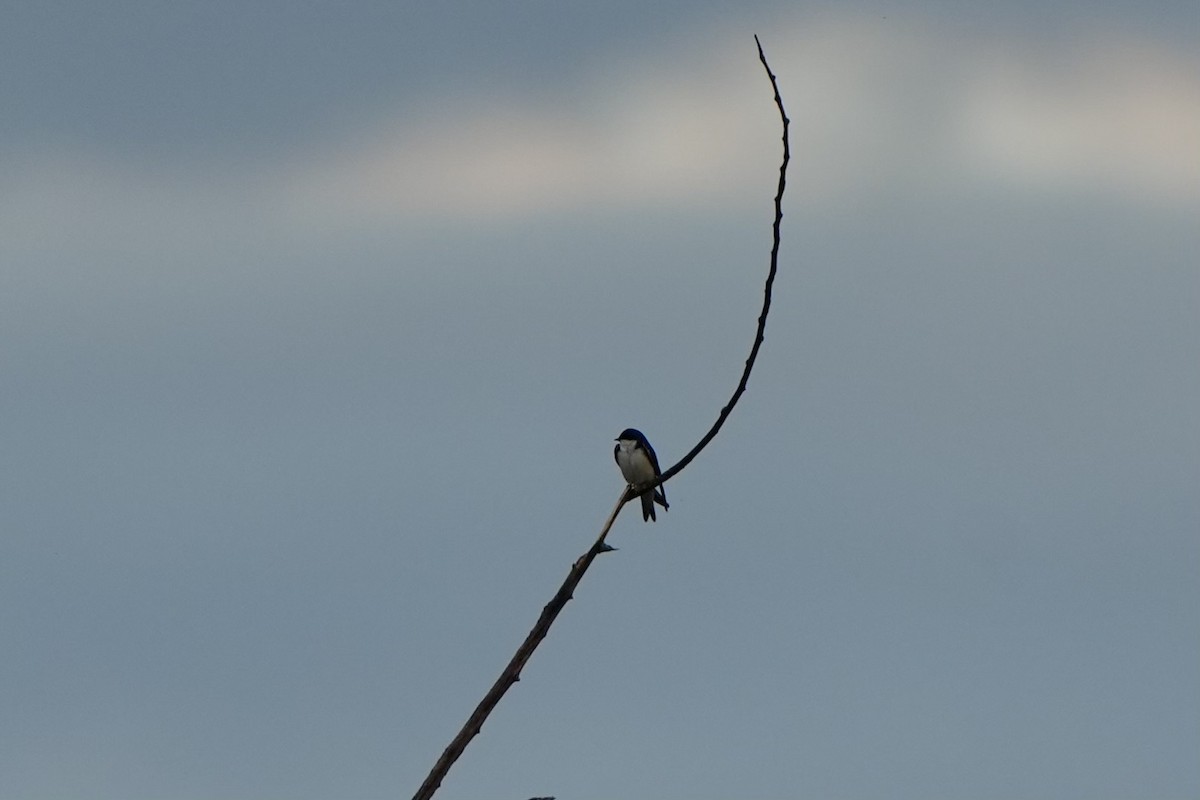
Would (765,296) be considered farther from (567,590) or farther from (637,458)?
(637,458)

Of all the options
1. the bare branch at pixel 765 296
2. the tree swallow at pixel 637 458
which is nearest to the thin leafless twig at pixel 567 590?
the bare branch at pixel 765 296

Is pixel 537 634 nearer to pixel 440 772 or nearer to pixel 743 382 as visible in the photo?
pixel 440 772

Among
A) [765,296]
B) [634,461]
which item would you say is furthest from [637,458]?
[765,296]

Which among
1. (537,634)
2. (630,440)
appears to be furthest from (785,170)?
(630,440)

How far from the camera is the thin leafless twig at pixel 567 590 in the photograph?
5941 millimetres

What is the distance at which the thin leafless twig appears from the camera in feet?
19.5

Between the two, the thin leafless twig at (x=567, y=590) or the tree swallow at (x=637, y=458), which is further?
the tree swallow at (x=637, y=458)

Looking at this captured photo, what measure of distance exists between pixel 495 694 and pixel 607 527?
1167 millimetres

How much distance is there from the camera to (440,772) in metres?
5.85

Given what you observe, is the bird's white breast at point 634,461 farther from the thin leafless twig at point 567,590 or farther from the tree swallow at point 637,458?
the thin leafless twig at point 567,590

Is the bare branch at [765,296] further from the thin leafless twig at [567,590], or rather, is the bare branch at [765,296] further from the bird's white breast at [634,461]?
the bird's white breast at [634,461]

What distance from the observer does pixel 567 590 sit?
21.5 feet

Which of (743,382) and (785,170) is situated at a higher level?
(785,170)

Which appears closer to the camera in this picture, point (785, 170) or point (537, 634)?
point (537, 634)
